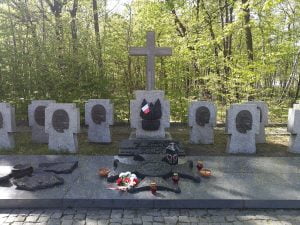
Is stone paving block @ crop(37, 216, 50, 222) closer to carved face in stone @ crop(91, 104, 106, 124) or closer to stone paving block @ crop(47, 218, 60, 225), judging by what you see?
stone paving block @ crop(47, 218, 60, 225)

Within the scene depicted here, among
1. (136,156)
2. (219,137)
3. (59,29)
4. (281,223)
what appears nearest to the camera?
(281,223)

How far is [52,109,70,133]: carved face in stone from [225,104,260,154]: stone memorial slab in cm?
360

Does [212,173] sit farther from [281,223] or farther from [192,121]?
[192,121]

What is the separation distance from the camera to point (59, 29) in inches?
398

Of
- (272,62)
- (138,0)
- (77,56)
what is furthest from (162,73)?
(138,0)

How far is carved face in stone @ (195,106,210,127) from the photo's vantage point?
731cm

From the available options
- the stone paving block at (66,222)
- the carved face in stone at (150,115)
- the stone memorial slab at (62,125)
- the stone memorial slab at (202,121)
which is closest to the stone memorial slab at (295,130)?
the stone memorial slab at (202,121)

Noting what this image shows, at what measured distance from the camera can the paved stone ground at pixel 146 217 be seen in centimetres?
385

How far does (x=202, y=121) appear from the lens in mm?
7398

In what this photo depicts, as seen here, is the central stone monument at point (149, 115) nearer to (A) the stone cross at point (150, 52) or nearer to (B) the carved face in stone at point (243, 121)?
(A) the stone cross at point (150, 52)

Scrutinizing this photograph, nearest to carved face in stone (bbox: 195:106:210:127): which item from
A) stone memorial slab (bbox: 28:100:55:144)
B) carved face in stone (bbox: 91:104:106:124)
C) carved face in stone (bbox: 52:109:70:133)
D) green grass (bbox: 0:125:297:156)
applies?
green grass (bbox: 0:125:297:156)

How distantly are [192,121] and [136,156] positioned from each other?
216 centimetres

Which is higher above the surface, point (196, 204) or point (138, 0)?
point (138, 0)

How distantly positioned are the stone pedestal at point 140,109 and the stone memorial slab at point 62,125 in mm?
1296
